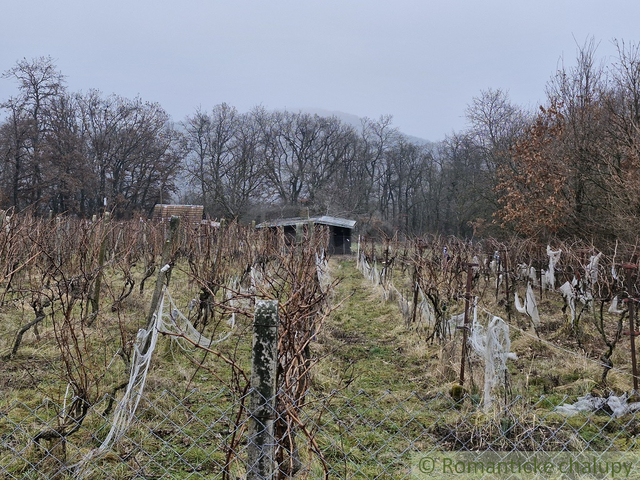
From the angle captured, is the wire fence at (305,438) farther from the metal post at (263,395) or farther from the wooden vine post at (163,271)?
the wooden vine post at (163,271)

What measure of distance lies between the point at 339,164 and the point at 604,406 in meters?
40.4

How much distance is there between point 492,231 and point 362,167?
84.7 ft

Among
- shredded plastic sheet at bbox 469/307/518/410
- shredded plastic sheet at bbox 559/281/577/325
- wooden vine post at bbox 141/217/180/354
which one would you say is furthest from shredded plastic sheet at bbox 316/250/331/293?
shredded plastic sheet at bbox 469/307/518/410

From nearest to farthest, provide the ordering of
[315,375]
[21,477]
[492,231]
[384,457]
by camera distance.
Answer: [21,477]
[384,457]
[315,375]
[492,231]

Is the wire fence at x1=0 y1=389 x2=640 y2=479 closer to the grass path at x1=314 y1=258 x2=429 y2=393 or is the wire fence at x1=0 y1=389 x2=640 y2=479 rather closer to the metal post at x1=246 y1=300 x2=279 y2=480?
the metal post at x1=246 y1=300 x2=279 y2=480

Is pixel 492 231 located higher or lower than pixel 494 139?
lower

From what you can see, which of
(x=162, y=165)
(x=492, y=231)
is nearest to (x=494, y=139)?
(x=492, y=231)

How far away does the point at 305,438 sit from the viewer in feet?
9.27

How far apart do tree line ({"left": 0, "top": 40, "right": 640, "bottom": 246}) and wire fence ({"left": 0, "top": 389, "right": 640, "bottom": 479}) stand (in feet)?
24.5

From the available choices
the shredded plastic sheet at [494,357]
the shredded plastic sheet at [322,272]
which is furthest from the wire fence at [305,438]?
the shredded plastic sheet at [322,272]

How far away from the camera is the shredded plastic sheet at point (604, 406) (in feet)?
12.9

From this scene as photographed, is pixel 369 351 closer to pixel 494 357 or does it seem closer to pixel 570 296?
pixel 494 357

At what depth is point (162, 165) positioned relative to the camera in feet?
123

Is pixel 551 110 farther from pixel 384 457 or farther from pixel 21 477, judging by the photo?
pixel 21 477
